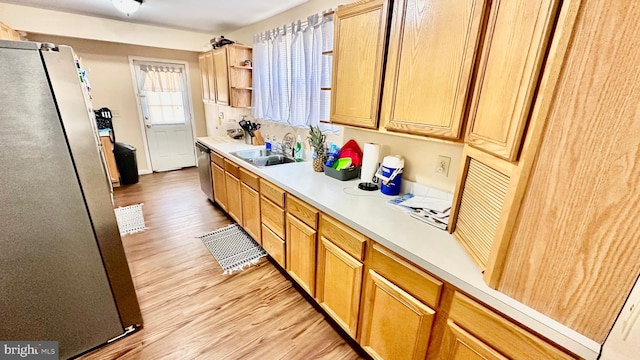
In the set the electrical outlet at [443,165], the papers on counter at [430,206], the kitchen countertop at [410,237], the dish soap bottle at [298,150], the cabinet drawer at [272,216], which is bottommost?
the cabinet drawer at [272,216]

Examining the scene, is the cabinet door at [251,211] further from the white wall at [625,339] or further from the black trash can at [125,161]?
the black trash can at [125,161]

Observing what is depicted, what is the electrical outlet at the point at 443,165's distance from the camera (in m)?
1.52

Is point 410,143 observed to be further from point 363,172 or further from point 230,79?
point 230,79

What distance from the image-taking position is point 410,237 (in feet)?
3.82

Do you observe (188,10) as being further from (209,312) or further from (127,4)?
(209,312)

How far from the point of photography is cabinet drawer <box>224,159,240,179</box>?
2.53m

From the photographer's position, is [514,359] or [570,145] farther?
[514,359]

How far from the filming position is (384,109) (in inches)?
58.2

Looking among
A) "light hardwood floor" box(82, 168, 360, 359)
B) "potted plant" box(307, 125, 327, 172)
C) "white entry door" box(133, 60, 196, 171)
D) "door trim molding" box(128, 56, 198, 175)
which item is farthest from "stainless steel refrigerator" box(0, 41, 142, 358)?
"white entry door" box(133, 60, 196, 171)

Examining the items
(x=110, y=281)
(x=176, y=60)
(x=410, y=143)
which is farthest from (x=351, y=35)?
(x=176, y=60)

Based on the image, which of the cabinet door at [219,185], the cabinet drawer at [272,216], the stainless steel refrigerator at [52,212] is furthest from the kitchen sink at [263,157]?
the stainless steel refrigerator at [52,212]

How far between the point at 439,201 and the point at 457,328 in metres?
0.73

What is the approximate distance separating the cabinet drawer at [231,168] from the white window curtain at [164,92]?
297 centimetres

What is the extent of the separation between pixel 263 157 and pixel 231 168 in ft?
1.20
